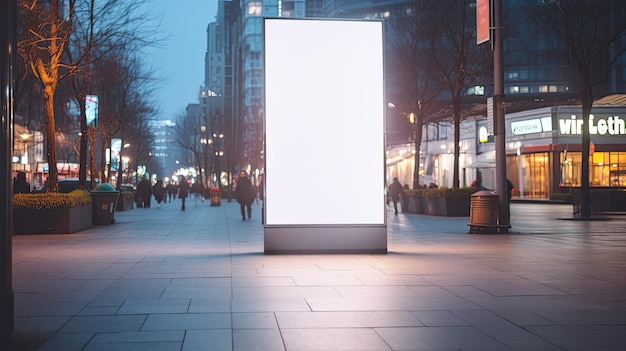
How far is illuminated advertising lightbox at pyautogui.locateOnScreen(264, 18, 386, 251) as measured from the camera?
43.7ft

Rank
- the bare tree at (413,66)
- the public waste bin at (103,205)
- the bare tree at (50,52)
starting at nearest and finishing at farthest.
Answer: the bare tree at (50,52) < the public waste bin at (103,205) < the bare tree at (413,66)

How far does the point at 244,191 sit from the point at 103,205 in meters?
5.52

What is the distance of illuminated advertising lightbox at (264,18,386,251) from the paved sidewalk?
2.84 feet

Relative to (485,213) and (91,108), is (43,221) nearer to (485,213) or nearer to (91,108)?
(91,108)

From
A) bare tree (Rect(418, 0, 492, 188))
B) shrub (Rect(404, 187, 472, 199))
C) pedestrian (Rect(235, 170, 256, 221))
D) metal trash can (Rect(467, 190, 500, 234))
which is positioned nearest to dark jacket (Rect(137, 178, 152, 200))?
pedestrian (Rect(235, 170, 256, 221))

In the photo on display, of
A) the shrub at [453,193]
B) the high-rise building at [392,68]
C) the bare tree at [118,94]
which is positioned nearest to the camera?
the shrub at [453,193]

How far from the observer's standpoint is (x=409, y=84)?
118 feet

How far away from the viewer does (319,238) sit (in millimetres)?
13461

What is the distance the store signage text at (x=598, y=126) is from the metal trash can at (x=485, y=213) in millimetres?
35951

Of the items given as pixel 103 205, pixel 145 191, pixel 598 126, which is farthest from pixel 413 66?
pixel 598 126

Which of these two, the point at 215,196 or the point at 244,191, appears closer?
the point at 244,191

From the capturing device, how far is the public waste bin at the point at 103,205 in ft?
82.5

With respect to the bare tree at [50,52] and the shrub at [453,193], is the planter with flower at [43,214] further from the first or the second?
the shrub at [453,193]

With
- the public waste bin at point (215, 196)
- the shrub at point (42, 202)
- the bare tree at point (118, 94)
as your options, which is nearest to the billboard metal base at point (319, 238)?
the shrub at point (42, 202)
